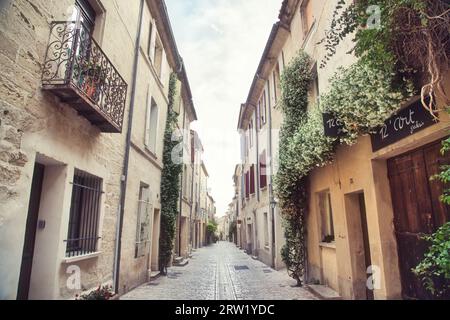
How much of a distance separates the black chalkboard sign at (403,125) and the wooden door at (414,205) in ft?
1.15

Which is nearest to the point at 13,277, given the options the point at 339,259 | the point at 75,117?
the point at 75,117

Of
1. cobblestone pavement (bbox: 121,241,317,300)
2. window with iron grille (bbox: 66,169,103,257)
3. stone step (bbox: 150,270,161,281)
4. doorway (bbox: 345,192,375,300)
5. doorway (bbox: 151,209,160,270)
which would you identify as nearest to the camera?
window with iron grille (bbox: 66,169,103,257)

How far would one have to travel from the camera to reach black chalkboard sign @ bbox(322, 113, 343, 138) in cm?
532

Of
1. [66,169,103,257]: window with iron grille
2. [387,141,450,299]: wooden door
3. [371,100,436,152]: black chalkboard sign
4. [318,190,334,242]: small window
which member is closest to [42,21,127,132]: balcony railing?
[66,169,103,257]: window with iron grille

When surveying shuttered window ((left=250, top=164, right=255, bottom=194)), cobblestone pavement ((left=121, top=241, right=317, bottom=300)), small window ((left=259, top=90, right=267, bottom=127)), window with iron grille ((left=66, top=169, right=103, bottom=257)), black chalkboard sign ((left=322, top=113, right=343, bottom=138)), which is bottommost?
cobblestone pavement ((left=121, top=241, right=317, bottom=300))

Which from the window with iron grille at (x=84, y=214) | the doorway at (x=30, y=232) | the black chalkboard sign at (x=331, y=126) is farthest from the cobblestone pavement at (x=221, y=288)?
the black chalkboard sign at (x=331, y=126)

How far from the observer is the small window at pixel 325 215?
792cm

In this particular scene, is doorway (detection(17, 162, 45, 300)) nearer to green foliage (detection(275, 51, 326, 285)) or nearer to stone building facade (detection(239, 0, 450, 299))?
stone building facade (detection(239, 0, 450, 299))

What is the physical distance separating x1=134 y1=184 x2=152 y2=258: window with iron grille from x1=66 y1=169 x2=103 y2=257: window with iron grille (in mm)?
2692

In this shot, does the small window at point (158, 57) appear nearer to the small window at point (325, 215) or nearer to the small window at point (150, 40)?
the small window at point (150, 40)

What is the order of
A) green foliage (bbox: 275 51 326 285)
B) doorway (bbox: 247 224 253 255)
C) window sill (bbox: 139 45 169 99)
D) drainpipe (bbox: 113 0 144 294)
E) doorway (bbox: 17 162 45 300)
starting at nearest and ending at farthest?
1. doorway (bbox: 17 162 45 300)
2. drainpipe (bbox: 113 0 144 294)
3. green foliage (bbox: 275 51 326 285)
4. window sill (bbox: 139 45 169 99)
5. doorway (bbox: 247 224 253 255)

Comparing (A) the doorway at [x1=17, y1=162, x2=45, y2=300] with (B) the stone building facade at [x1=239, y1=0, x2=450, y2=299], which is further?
(B) the stone building facade at [x1=239, y1=0, x2=450, y2=299]

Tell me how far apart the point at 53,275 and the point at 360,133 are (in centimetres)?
501
